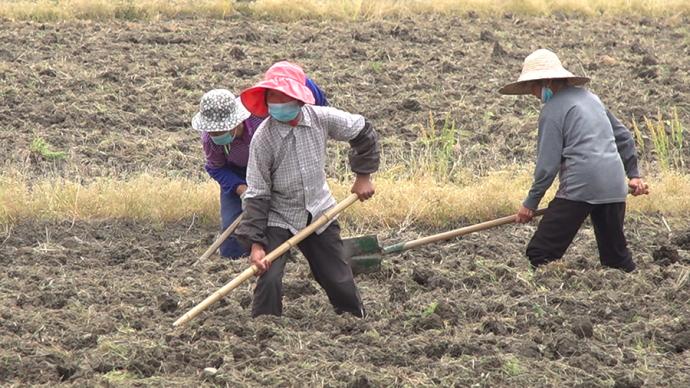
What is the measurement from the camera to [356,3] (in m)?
17.3

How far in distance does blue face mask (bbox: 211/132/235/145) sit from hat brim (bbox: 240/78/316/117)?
3.53 ft

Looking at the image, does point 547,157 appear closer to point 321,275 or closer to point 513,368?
point 321,275

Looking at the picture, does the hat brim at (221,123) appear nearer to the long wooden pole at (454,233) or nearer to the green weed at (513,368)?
the long wooden pole at (454,233)

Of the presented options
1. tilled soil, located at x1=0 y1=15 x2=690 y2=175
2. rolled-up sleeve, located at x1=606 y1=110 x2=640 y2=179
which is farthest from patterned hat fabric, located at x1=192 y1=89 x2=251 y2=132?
tilled soil, located at x1=0 y1=15 x2=690 y2=175

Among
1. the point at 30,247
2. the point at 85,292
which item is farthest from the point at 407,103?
the point at 85,292

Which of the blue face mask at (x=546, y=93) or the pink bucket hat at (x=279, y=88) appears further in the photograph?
the blue face mask at (x=546, y=93)

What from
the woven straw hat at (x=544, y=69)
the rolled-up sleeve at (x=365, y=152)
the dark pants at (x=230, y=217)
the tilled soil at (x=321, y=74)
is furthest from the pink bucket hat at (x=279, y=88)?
the tilled soil at (x=321, y=74)

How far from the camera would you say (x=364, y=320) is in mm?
6770

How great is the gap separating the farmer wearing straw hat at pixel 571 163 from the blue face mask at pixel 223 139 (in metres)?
1.70

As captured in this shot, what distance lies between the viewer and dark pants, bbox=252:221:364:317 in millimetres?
6703

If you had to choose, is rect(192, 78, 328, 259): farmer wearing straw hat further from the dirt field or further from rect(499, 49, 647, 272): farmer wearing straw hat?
rect(499, 49, 647, 272): farmer wearing straw hat

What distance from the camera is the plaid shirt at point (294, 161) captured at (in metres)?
6.64

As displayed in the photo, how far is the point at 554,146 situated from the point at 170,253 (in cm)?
268

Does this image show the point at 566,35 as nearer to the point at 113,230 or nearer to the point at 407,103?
the point at 407,103
